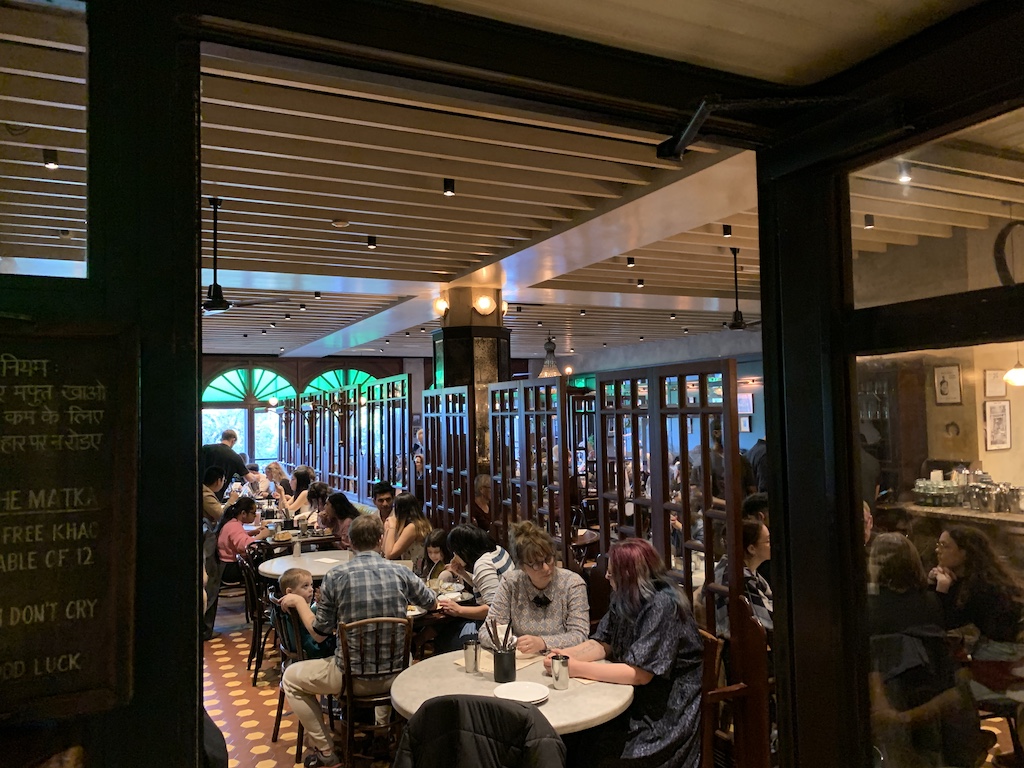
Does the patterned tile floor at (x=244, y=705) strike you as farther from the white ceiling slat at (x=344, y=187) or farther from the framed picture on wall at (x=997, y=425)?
the framed picture on wall at (x=997, y=425)

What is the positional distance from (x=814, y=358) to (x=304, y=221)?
382cm

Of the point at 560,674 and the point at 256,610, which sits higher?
the point at 560,674

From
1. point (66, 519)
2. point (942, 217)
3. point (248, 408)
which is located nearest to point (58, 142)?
point (66, 519)

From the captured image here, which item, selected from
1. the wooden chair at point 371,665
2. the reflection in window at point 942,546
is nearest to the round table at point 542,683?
the wooden chair at point 371,665

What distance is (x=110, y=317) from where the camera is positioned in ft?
3.27

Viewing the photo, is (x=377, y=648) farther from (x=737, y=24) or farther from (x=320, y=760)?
(x=737, y=24)

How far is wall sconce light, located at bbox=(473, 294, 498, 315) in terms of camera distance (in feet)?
22.1

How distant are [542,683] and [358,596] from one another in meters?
1.29

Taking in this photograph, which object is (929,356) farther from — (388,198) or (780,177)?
(388,198)

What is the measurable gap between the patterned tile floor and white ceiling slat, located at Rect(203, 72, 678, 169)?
2.42 metres

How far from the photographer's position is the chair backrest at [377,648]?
3.79 m

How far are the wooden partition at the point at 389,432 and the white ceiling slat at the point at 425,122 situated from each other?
450 centimetres

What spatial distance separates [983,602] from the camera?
1346 millimetres

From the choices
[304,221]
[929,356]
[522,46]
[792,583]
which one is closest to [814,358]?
[929,356]
